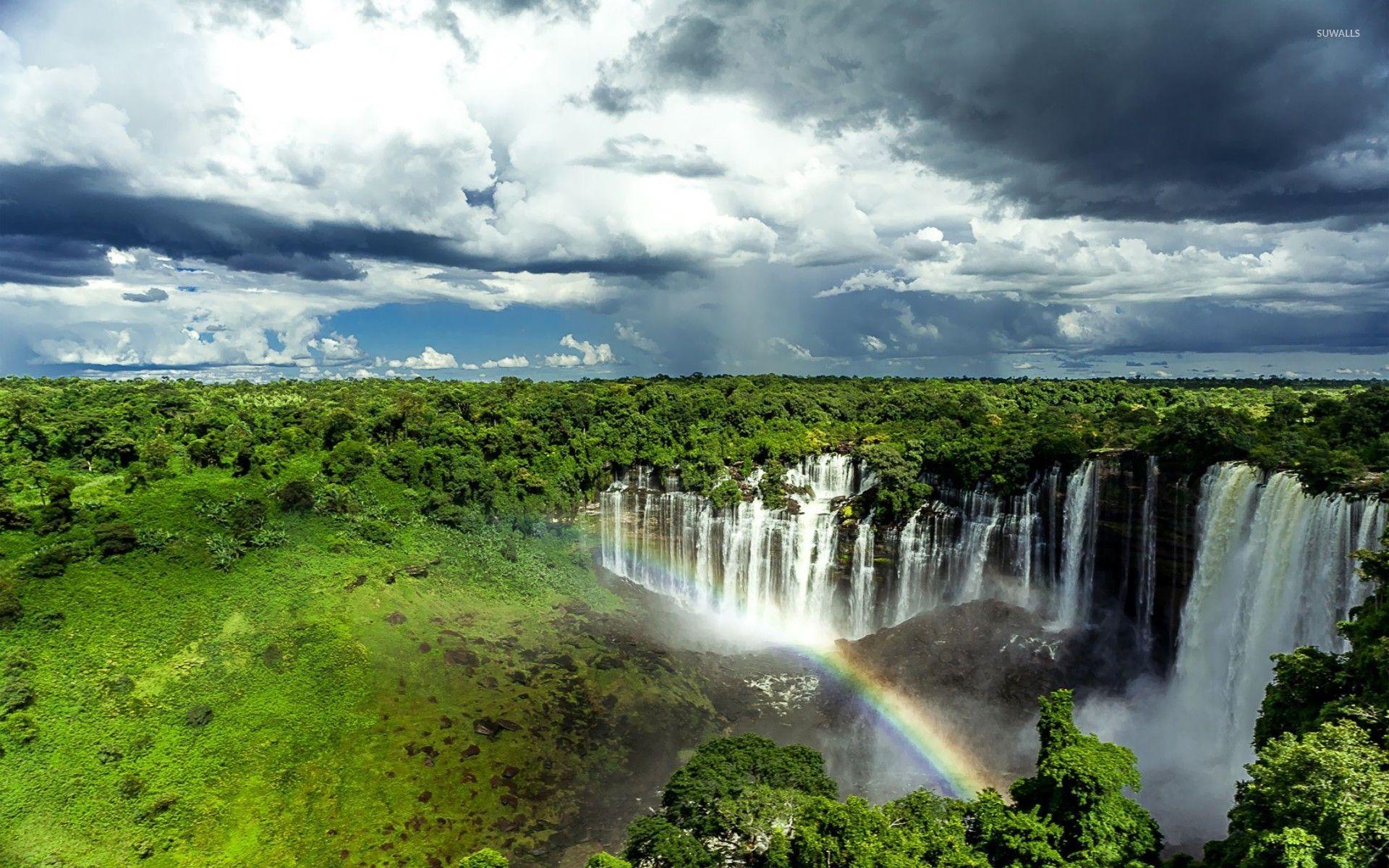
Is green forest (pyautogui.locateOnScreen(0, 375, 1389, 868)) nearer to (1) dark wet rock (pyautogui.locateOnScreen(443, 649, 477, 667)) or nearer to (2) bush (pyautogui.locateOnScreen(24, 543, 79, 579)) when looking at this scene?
(2) bush (pyautogui.locateOnScreen(24, 543, 79, 579))

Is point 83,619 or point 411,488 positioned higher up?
point 411,488

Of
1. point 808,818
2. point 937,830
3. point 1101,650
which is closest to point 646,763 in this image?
point 808,818

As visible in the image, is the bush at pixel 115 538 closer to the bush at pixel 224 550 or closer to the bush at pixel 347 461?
the bush at pixel 224 550

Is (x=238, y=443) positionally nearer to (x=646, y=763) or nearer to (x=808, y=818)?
(x=646, y=763)

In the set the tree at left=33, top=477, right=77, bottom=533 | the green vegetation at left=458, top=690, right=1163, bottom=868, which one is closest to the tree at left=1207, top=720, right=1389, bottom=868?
the green vegetation at left=458, top=690, right=1163, bottom=868

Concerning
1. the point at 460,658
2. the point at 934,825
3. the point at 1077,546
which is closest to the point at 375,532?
the point at 460,658
